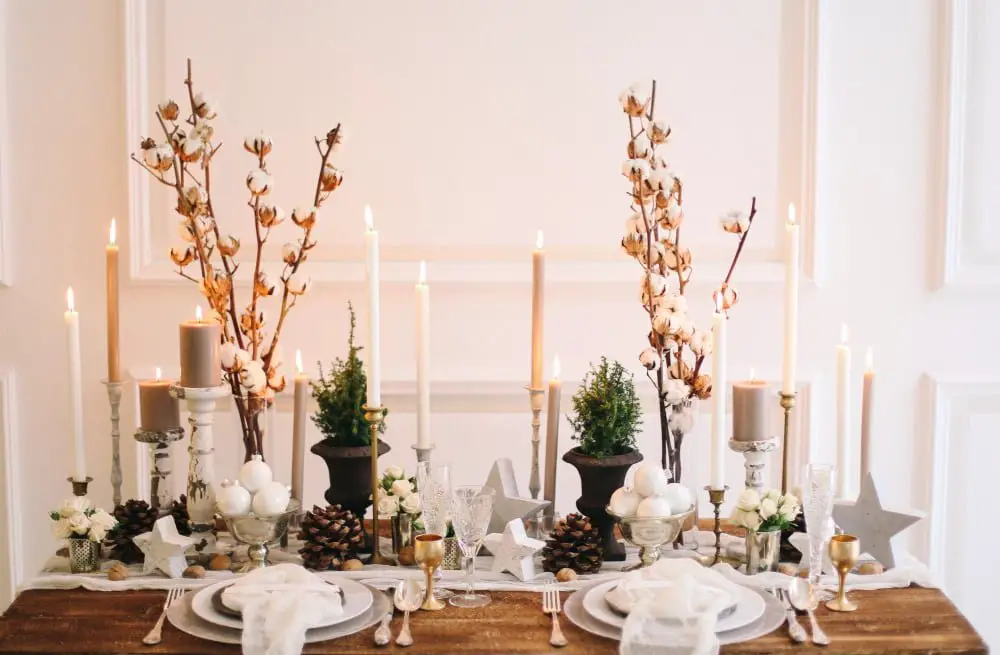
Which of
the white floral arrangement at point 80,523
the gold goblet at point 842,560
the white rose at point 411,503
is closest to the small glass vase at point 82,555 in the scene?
the white floral arrangement at point 80,523

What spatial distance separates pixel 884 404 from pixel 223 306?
1510 millimetres

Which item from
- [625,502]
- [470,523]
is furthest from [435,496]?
[625,502]

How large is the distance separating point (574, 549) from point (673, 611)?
0.30 m

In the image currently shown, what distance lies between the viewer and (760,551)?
151cm

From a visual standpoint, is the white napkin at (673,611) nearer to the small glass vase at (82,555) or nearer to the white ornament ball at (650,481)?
the white ornament ball at (650,481)

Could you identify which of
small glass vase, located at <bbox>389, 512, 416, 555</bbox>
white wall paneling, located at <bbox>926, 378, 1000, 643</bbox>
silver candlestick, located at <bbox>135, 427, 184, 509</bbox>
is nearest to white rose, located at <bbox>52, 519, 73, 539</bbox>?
silver candlestick, located at <bbox>135, 427, 184, 509</bbox>

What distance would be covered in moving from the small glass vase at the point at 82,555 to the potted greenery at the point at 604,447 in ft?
2.37

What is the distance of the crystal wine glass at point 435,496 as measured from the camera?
1.39 meters

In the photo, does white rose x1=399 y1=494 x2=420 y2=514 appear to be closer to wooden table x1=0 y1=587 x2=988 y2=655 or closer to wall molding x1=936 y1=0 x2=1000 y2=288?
wooden table x1=0 y1=587 x2=988 y2=655

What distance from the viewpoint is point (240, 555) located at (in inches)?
61.3

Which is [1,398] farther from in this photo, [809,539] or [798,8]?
[798,8]

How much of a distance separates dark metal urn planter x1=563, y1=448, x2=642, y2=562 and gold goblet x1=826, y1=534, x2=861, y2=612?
320 mm

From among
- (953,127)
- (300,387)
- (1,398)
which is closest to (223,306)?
(300,387)

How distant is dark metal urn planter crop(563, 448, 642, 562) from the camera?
1536 mm
